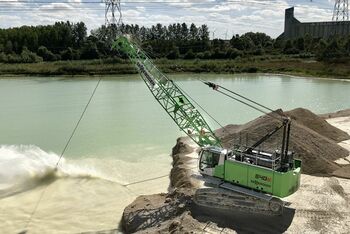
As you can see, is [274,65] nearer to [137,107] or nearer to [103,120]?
[137,107]

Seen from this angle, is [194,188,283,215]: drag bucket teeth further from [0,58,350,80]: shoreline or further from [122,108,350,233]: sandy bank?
[0,58,350,80]: shoreline

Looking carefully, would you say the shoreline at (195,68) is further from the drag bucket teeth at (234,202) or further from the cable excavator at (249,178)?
the drag bucket teeth at (234,202)

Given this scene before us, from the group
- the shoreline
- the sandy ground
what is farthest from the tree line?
the sandy ground

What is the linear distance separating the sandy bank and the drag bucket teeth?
155 millimetres

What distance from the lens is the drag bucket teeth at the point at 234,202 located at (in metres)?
11.1

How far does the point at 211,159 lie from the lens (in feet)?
40.0

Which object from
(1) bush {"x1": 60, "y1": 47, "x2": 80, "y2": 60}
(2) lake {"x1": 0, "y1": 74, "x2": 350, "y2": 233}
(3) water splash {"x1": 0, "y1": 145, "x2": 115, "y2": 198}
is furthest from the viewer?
(1) bush {"x1": 60, "y1": 47, "x2": 80, "y2": 60}

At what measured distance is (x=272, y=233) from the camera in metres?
10.2

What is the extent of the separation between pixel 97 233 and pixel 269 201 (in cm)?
468

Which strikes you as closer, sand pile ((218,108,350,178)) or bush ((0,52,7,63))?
sand pile ((218,108,350,178))

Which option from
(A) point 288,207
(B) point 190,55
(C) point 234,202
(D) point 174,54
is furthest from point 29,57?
(A) point 288,207

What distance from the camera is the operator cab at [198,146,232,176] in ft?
38.7

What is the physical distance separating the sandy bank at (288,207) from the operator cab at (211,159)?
0.79m

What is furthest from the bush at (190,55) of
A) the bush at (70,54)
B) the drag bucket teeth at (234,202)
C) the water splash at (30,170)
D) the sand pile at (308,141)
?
the drag bucket teeth at (234,202)
